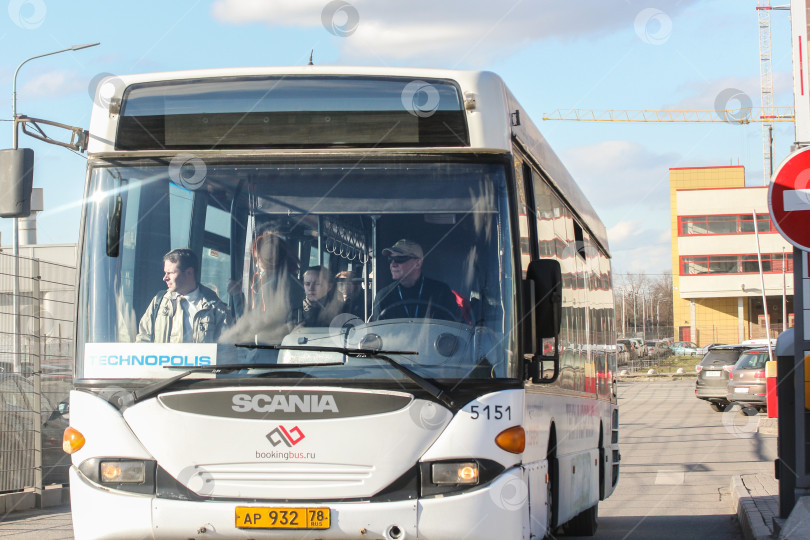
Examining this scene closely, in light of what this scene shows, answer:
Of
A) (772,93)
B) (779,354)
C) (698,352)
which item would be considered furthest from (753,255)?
(779,354)

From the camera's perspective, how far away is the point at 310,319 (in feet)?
18.4

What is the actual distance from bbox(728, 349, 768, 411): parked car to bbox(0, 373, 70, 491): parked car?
837 inches

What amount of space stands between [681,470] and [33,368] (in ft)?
33.9

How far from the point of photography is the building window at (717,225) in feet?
290

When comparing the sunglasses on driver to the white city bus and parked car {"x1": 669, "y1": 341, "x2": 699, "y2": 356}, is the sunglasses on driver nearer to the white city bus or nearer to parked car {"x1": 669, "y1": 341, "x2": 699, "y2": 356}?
the white city bus

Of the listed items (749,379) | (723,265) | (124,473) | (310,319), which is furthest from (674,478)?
(723,265)

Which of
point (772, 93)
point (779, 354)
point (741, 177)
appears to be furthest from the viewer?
point (772, 93)

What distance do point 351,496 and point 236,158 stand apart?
76.1 inches

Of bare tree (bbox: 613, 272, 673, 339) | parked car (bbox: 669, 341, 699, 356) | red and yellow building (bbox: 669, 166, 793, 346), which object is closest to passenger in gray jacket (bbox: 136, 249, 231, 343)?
red and yellow building (bbox: 669, 166, 793, 346)

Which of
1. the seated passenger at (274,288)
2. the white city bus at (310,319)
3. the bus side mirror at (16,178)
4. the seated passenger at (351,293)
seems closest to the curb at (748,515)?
the white city bus at (310,319)

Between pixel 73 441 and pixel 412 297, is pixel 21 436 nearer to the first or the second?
pixel 73 441

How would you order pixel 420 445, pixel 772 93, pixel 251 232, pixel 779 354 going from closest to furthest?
pixel 420 445
pixel 251 232
pixel 779 354
pixel 772 93

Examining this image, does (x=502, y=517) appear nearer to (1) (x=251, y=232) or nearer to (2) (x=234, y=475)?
(2) (x=234, y=475)

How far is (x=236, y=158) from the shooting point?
234 inches
